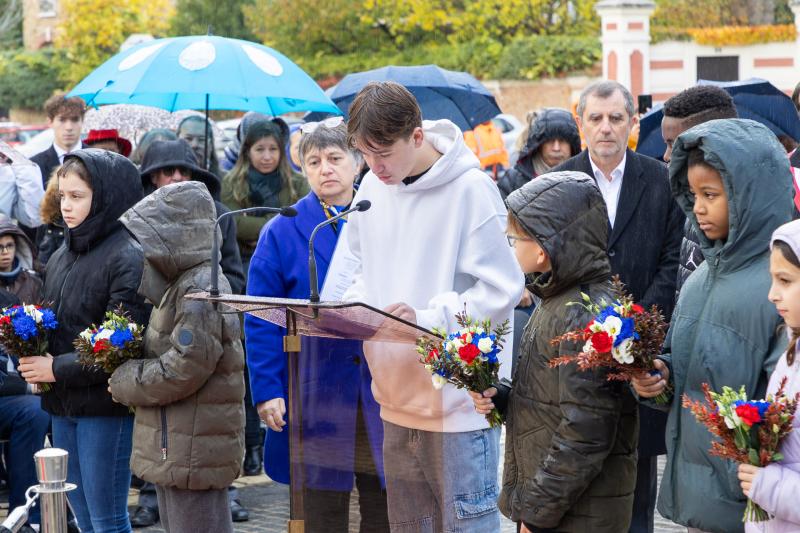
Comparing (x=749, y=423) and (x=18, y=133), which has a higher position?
(x=18, y=133)

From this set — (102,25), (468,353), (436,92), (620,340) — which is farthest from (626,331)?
(102,25)

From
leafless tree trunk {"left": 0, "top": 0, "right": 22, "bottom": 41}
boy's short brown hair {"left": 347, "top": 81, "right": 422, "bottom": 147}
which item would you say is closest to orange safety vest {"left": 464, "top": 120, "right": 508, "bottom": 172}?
boy's short brown hair {"left": 347, "top": 81, "right": 422, "bottom": 147}

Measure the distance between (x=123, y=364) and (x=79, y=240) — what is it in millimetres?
763

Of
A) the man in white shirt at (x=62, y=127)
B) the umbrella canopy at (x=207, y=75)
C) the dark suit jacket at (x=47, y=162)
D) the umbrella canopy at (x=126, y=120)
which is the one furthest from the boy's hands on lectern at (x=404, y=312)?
the umbrella canopy at (x=126, y=120)

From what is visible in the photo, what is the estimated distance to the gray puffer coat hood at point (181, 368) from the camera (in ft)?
17.0

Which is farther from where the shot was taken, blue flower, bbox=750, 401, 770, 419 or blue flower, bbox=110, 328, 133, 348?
blue flower, bbox=110, 328, 133, 348

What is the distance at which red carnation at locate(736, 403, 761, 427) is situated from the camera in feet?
11.1

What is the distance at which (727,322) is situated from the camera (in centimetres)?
387

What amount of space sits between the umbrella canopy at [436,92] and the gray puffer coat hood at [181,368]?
6.30 m

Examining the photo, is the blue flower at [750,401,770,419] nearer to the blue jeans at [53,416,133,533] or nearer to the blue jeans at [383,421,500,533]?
the blue jeans at [383,421,500,533]

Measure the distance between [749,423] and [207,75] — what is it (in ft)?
17.1

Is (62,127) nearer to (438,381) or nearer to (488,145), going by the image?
(438,381)

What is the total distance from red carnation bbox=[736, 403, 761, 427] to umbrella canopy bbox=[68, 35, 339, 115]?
4.83m

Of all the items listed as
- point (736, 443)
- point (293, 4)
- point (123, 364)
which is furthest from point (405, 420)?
point (293, 4)
